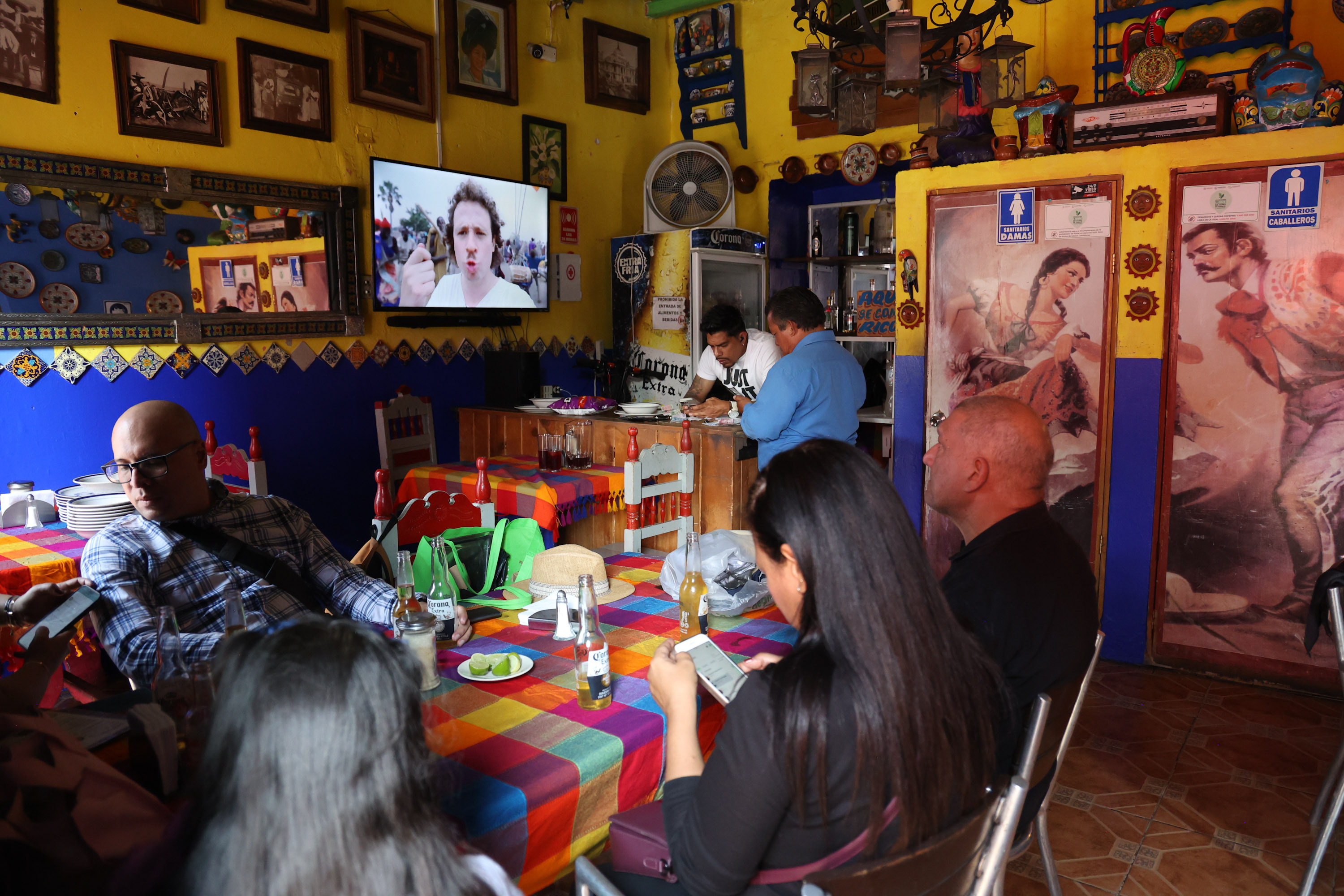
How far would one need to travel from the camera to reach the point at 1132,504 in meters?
4.11

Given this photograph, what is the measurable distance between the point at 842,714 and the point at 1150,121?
384 centimetres

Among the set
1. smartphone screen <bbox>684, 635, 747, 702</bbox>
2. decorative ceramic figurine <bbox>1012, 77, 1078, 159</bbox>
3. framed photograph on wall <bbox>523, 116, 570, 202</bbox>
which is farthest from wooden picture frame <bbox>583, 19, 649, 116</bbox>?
smartphone screen <bbox>684, 635, 747, 702</bbox>

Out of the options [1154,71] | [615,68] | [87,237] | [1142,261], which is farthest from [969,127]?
[87,237]

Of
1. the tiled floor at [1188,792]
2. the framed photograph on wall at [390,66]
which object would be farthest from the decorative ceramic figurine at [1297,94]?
the framed photograph on wall at [390,66]

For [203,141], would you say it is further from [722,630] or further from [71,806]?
[71,806]

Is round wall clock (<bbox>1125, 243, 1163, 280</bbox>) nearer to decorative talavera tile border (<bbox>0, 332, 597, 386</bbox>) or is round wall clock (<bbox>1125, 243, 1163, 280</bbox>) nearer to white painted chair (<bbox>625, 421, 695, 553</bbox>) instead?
white painted chair (<bbox>625, 421, 695, 553</bbox>)

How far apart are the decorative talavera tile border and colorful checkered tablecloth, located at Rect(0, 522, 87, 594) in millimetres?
1051

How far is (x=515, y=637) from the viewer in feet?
6.88

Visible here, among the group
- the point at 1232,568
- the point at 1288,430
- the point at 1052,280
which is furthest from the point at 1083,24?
the point at 1232,568

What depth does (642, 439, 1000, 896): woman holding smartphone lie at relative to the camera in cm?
118

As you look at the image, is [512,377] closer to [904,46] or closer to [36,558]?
[36,558]

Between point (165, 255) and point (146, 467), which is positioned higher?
point (165, 255)

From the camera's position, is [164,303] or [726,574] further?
[164,303]

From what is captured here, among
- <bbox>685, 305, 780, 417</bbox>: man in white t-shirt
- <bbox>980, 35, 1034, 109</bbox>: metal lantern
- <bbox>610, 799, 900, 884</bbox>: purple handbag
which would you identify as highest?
<bbox>980, 35, 1034, 109</bbox>: metal lantern
